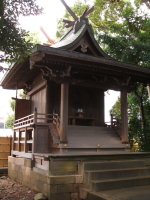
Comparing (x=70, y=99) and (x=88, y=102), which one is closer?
(x=70, y=99)

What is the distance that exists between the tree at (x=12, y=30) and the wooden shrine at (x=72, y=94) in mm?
1264

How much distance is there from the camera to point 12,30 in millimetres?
6500

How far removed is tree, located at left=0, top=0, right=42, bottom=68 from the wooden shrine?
1.26 m

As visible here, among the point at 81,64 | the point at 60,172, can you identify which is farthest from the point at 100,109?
the point at 60,172

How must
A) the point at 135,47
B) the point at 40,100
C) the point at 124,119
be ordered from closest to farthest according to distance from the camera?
1. the point at 124,119
2. the point at 40,100
3. the point at 135,47

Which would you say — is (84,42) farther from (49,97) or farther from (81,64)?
(49,97)

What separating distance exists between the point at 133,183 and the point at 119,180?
1.87ft

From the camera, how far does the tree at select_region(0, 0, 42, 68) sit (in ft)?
20.9

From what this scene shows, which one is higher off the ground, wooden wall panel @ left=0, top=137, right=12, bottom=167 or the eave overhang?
the eave overhang

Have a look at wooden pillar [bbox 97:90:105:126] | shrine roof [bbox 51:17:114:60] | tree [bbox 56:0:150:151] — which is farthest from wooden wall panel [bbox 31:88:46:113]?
tree [bbox 56:0:150:151]

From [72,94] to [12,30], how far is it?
5.62 metres

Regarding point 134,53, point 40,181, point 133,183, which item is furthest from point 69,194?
point 134,53

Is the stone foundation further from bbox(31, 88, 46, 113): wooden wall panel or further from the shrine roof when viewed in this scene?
the shrine roof

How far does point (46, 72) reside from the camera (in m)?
9.95
